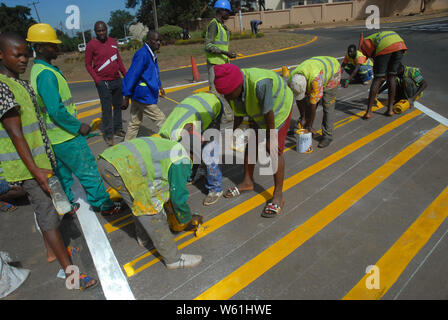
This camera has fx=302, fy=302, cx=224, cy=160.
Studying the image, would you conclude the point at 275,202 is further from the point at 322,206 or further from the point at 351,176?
the point at 351,176

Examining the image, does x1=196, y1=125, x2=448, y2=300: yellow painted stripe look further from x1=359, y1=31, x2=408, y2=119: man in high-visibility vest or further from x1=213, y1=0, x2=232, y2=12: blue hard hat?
x1=213, y1=0, x2=232, y2=12: blue hard hat

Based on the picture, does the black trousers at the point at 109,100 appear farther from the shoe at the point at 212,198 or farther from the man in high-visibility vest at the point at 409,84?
the man in high-visibility vest at the point at 409,84

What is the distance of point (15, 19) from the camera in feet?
183

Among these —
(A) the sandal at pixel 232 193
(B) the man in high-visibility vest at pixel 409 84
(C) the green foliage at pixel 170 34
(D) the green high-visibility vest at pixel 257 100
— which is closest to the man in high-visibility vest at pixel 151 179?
(D) the green high-visibility vest at pixel 257 100

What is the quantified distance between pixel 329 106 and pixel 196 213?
9.50ft

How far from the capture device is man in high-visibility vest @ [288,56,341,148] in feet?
14.6

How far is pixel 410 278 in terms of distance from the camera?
2.52 metres

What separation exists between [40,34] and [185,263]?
2.63m

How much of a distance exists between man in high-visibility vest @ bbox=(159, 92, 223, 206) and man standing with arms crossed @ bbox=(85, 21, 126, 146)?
8.70ft

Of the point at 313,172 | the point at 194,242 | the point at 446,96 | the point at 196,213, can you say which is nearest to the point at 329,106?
the point at 313,172

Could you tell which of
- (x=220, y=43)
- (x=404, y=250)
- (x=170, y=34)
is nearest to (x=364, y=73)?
(x=220, y=43)

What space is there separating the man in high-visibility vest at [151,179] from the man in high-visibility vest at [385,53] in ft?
16.0

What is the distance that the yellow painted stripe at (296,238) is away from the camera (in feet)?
8.48

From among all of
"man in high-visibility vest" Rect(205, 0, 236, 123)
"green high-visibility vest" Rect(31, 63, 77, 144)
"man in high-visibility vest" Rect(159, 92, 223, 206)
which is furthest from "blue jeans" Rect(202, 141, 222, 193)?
"man in high-visibility vest" Rect(205, 0, 236, 123)
